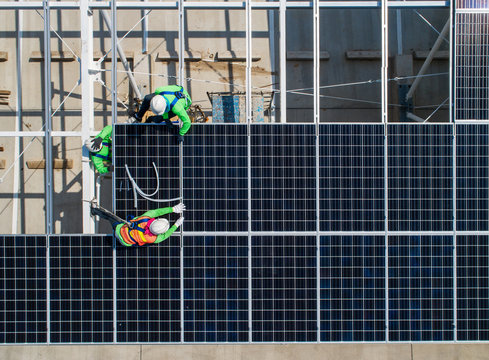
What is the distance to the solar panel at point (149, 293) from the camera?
24.9 feet

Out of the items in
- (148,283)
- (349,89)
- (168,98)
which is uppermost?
(349,89)

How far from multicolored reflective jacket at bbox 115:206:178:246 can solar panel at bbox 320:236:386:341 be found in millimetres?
3136

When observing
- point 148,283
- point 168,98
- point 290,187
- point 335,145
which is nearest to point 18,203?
point 148,283

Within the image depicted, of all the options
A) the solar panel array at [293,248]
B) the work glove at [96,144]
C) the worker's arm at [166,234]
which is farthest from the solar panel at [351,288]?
the work glove at [96,144]

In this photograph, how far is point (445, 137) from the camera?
25.1 feet

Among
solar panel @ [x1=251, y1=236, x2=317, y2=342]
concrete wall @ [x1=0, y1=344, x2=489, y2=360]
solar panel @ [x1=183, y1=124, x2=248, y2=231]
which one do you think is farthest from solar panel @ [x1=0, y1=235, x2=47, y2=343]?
solar panel @ [x1=251, y1=236, x2=317, y2=342]

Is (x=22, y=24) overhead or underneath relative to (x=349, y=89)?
overhead

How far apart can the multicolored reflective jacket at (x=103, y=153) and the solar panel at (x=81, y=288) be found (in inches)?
55.0

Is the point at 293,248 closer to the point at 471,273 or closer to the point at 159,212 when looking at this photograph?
the point at 159,212

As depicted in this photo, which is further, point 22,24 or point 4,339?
point 22,24

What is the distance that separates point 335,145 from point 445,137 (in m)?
2.20

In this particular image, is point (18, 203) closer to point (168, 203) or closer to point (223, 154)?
point (168, 203)

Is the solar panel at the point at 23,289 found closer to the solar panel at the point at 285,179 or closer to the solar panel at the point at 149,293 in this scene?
the solar panel at the point at 149,293

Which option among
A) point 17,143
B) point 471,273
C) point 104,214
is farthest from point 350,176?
point 17,143
